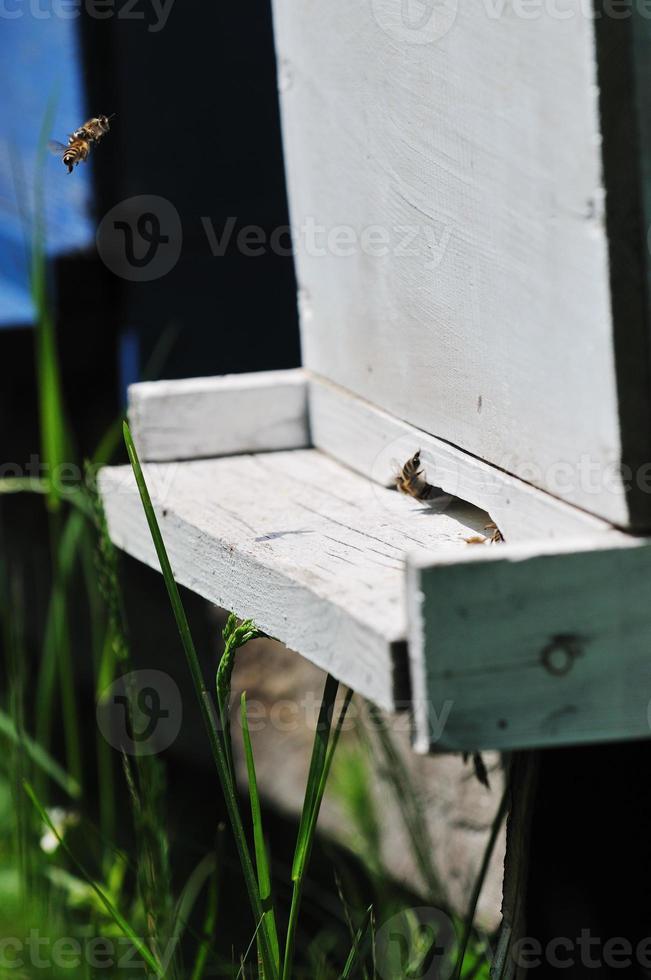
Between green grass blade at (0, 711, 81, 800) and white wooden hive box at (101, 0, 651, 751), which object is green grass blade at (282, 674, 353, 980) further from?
green grass blade at (0, 711, 81, 800)

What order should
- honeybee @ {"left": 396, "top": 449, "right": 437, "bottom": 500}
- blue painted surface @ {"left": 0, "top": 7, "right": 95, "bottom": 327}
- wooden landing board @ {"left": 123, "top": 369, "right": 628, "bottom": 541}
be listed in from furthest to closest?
blue painted surface @ {"left": 0, "top": 7, "right": 95, "bottom": 327}, wooden landing board @ {"left": 123, "top": 369, "right": 628, "bottom": 541}, honeybee @ {"left": 396, "top": 449, "right": 437, "bottom": 500}

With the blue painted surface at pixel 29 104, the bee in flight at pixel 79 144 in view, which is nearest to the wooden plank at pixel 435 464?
the bee in flight at pixel 79 144

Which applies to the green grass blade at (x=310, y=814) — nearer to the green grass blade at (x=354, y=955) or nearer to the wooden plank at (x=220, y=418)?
the green grass blade at (x=354, y=955)

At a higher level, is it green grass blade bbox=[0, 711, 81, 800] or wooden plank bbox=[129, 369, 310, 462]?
wooden plank bbox=[129, 369, 310, 462]

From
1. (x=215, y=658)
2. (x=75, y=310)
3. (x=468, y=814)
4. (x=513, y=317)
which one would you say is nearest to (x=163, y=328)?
(x=75, y=310)

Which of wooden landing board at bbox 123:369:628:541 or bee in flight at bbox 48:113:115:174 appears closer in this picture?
wooden landing board at bbox 123:369:628:541

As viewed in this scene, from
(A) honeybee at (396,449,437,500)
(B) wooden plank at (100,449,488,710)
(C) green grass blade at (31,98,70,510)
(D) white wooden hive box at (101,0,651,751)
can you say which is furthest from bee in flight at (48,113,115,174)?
(A) honeybee at (396,449,437,500)
